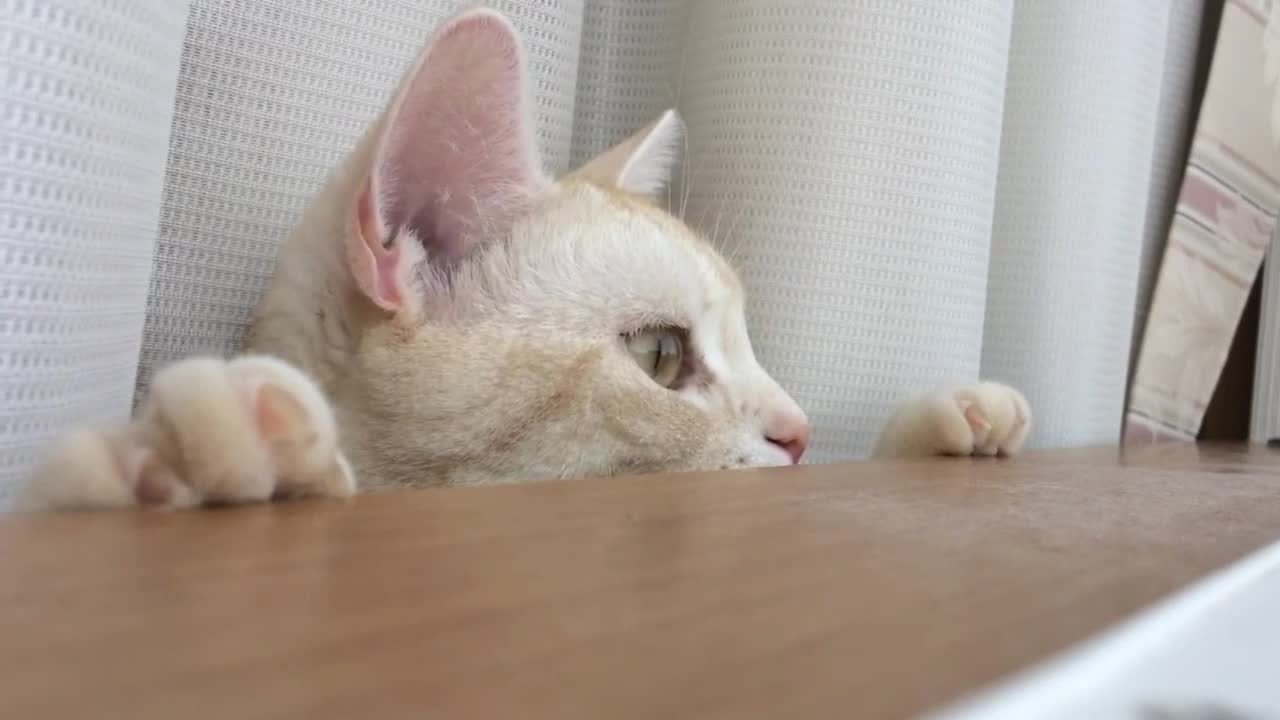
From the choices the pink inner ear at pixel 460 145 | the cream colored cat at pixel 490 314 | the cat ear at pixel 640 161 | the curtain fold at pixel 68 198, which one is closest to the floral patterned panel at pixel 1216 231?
the cat ear at pixel 640 161

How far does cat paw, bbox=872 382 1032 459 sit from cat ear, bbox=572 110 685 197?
0.36 m

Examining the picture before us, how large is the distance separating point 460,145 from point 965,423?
0.53m

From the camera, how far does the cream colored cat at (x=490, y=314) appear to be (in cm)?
67

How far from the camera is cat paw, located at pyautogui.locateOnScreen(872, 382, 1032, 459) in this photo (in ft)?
3.11

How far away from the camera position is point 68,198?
54cm

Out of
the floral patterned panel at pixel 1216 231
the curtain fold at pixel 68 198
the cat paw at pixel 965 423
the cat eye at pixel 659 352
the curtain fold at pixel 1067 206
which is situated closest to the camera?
the curtain fold at pixel 68 198

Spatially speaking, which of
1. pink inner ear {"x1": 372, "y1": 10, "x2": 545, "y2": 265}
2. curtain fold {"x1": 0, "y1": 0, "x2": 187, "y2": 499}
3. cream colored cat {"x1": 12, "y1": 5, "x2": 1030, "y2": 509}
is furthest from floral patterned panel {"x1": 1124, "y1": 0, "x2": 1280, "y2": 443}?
curtain fold {"x1": 0, "y1": 0, "x2": 187, "y2": 499}

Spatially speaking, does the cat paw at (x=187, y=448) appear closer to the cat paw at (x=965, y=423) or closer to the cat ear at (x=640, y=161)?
the cat ear at (x=640, y=161)

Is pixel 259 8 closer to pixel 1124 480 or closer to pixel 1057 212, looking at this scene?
pixel 1124 480

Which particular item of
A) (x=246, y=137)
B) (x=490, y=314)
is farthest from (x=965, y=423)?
(x=246, y=137)

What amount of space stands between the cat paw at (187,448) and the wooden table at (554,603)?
0.02 m

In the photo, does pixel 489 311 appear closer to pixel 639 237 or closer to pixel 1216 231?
pixel 639 237

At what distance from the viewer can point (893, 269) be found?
1136 mm

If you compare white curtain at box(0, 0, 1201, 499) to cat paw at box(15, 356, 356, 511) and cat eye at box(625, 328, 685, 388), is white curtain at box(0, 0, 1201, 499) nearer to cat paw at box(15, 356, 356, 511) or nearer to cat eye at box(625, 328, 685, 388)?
cat paw at box(15, 356, 356, 511)
